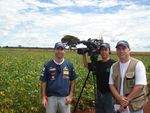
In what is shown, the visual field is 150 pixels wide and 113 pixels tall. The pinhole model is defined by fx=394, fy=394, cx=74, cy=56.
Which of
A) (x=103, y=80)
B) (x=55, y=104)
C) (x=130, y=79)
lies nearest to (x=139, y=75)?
(x=130, y=79)

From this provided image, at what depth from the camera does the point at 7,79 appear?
10.9m

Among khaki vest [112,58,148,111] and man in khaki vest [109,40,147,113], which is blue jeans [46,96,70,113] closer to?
man in khaki vest [109,40,147,113]

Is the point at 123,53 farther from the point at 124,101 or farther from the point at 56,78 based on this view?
the point at 56,78

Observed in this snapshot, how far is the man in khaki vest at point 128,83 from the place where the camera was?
18.2 feet

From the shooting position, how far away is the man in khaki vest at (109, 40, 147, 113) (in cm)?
555

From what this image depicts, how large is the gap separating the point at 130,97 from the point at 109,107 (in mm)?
1634

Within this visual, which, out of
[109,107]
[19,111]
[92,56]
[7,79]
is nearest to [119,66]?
[92,56]

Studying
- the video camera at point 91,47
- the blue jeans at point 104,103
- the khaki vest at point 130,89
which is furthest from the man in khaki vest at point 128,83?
the blue jeans at point 104,103

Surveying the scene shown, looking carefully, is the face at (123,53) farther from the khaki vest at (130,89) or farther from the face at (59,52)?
the face at (59,52)

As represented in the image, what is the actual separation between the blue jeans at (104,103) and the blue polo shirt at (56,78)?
0.77m

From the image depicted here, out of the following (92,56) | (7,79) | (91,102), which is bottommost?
(91,102)

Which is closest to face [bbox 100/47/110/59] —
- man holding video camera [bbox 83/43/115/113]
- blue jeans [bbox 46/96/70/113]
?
man holding video camera [bbox 83/43/115/113]

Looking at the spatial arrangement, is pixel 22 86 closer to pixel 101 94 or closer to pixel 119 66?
pixel 101 94

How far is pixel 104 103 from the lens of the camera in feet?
23.3
